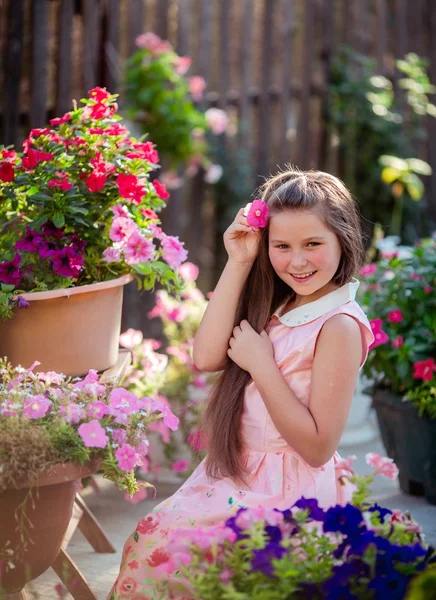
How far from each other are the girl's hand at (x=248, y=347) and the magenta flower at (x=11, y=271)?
0.63 m

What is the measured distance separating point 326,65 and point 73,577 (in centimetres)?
452

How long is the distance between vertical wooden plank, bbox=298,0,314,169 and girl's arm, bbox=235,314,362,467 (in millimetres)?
3940

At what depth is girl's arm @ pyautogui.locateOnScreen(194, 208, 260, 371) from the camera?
2193 mm

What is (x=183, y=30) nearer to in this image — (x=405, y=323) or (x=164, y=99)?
(x=164, y=99)

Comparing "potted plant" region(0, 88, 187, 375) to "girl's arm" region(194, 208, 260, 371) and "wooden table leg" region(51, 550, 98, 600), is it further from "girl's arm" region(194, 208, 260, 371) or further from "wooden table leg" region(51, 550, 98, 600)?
"wooden table leg" region(51, 550, 98, 600)

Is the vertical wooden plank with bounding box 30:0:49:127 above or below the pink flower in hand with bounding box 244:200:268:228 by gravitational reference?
above

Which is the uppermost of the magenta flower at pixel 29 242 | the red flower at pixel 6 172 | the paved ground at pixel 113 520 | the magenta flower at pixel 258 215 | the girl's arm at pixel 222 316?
the red flower at pixel 6 172

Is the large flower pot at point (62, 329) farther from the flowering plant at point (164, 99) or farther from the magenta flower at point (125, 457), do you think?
the flowering plant at point (164, 99)

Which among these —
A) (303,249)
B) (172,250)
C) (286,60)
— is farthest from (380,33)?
(303,249)

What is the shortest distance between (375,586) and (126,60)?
374 cm

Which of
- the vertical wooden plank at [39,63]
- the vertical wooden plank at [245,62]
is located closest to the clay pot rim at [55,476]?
the vertical wooden plank at [39,63]

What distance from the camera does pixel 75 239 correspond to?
242cm

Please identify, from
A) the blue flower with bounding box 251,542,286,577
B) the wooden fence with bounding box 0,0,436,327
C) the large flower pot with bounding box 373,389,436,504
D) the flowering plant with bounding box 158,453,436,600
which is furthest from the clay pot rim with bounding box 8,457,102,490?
the wooden fence with bounding box 0,0,436,327

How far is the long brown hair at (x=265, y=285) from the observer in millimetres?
2076
